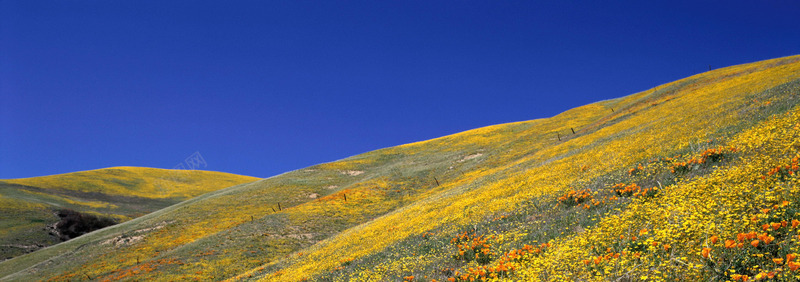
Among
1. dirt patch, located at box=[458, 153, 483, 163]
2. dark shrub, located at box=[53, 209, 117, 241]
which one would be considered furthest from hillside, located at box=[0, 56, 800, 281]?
dark shrub, located at box=[53, 209, 117, 241]

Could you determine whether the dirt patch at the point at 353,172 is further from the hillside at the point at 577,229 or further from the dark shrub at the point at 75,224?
the dark shrub at the point at 75,224

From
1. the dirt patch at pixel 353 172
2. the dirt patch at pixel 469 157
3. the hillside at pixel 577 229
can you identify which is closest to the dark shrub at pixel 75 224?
the hillside at pixel 577 229

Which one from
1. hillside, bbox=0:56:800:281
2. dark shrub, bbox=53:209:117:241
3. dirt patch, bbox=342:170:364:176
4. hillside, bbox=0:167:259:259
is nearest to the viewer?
hillside, bbox=0:56:800:281

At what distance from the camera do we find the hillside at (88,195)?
194ft

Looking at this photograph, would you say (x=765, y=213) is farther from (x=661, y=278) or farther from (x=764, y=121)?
(x=764, y=121)

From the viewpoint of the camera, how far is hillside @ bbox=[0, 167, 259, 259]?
59.1m

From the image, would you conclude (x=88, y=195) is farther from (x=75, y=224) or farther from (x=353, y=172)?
(x=353, y=172)

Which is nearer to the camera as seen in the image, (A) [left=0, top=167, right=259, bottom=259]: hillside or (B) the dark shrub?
(A) [left=0, top=167, right=259, bottom=259]: hillside

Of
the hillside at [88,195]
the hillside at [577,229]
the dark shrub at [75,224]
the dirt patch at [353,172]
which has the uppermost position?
the hillside at [88,195]

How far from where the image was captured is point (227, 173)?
14962 centimetres

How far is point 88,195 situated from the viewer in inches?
3664

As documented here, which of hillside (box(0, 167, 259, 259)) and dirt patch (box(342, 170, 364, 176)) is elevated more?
hillside (box(0, 167, 259, 259))

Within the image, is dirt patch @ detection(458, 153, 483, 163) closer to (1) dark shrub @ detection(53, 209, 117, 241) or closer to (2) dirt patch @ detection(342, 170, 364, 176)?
(2) dirt patch @ detection(342, 170, 364, 176)

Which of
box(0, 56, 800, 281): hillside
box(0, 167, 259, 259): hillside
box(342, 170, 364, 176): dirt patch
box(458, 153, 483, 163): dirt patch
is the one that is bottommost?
box(0, 56, 800, 281): hillside
